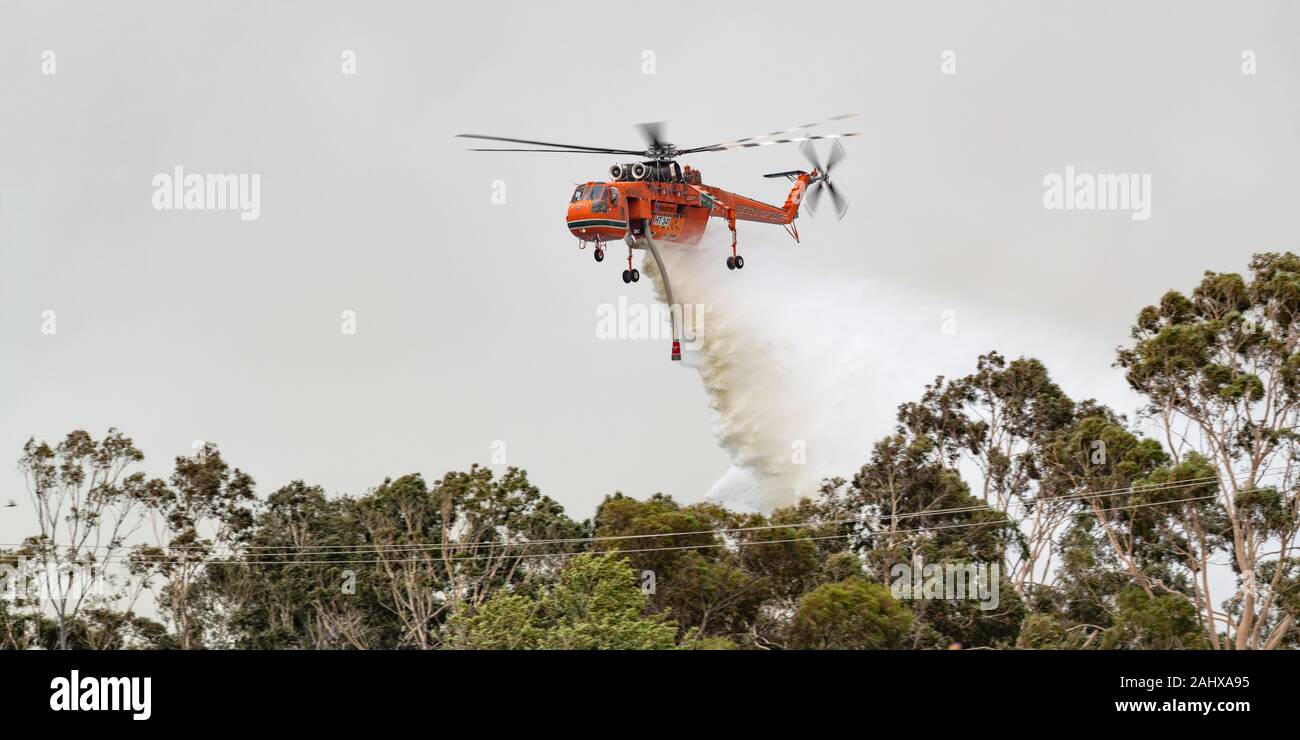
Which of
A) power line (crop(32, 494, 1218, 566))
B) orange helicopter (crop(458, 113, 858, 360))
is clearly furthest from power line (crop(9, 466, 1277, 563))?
orange helicopter (crop(458, 113, 858, 360))

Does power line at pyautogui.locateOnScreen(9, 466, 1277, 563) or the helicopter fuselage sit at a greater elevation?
the helicopter fuselage

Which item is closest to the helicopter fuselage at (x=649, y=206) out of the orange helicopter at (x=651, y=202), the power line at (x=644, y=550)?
the orange helicopter at (x=651, y=202)

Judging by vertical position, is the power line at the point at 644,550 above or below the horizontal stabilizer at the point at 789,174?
below

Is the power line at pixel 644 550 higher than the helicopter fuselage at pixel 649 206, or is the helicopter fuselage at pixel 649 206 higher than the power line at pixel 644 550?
the helicopter fuselage at pixel 649 206

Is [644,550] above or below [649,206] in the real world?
below

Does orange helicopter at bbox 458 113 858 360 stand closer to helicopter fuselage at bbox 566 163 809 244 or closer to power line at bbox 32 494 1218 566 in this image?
helicopter fuselage at bbox 566 163 809 244

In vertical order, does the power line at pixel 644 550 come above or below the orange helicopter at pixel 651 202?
below

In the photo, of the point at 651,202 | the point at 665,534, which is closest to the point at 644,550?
the point at 665,534

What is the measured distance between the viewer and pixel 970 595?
5525 cm

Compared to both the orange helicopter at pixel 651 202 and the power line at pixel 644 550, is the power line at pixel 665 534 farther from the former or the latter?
the orange helicopter at pixel 651 202

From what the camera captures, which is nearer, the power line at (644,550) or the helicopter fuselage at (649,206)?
the helicopter fuselage at (649,206)

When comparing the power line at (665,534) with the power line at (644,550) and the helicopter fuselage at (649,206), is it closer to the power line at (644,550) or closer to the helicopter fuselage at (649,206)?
the power line at (644,550)

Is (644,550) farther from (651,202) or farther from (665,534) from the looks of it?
(651,202)
